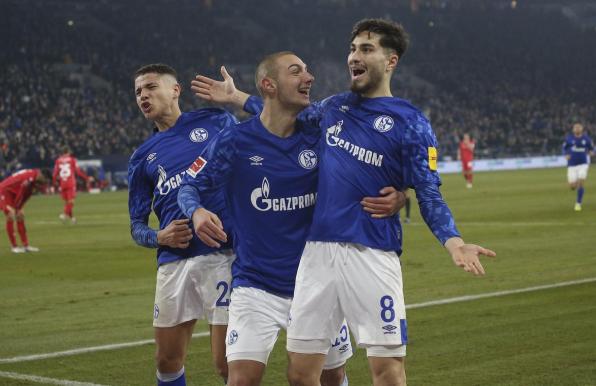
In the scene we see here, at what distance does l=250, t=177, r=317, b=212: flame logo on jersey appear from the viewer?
18.6ft

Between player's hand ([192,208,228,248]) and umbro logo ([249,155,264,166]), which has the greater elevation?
umbro logo ([249,155,264,166])

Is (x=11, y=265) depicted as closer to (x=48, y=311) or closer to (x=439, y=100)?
(x=48, y=311)

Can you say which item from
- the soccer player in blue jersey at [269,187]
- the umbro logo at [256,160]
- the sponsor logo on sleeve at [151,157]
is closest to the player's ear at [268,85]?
the soccer player in blue jersey at [269,187]

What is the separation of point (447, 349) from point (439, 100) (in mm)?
62764

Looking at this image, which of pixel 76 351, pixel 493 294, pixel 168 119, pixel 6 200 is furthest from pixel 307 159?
pixel 6 200

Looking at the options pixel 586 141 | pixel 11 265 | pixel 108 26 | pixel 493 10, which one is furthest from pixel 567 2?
pixel 11 265

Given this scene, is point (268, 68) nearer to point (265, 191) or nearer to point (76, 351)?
point (265, 191)

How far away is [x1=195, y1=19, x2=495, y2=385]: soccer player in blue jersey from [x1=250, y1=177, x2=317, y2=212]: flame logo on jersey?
0.48 feet

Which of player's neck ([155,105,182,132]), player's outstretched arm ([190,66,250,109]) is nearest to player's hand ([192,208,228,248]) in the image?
player's outstretched arm ([190,66,250,109])

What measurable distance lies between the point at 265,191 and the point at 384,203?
0.72m

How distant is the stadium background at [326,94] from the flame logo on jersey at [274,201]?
2.84m

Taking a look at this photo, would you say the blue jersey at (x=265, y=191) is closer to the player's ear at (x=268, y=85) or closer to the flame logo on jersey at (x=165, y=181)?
the player's ear at (x=268, y=85)

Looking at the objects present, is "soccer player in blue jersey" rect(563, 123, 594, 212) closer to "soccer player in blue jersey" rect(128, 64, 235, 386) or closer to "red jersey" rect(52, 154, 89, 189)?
"red jersey" rect(52, 154, 89, 189)

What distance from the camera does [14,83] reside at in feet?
168
